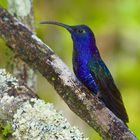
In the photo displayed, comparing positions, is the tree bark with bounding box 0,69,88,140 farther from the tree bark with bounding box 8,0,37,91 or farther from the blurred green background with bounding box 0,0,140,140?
the blurred green background with bounding box 0,0,140,140

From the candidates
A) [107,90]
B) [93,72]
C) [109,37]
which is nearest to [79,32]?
[93,72]

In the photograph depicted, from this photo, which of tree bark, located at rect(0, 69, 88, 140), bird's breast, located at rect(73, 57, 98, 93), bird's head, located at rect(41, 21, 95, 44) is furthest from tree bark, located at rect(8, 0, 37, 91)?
tree bark, located at rect(0, 69, 88, 140)

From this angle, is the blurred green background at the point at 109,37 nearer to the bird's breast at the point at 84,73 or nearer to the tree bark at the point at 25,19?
the tree bark at the point at 25,19

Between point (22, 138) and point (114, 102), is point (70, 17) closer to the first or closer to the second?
point (114, 102)

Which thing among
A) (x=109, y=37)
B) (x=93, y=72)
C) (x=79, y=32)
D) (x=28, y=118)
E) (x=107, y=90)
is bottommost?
(x=28, y=118)

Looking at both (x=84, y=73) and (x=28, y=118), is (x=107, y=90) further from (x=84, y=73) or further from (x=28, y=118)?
(x=28, y=118)

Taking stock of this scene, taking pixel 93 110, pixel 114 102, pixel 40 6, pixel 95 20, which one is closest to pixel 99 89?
pixel 114 102
